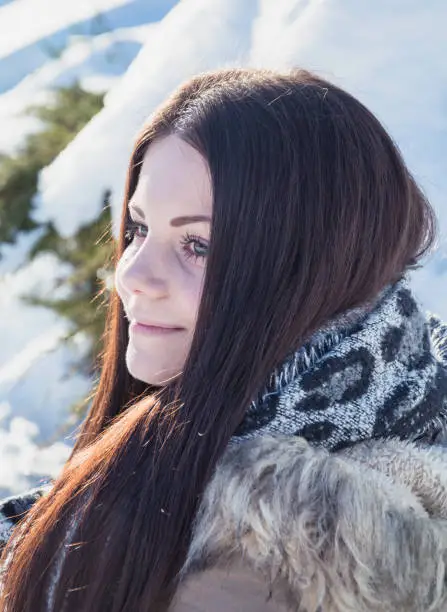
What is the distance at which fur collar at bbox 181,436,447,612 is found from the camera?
1068 mm

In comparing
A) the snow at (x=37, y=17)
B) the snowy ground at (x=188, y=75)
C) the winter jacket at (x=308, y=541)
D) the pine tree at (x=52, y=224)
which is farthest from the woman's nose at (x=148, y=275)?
the snow at (x=37, y=17)

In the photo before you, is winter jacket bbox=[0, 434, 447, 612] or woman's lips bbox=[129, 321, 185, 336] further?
woman's lips bbox=[129, 321, 185, 336]

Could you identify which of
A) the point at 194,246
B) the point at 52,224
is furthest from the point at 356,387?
the point at 52,224

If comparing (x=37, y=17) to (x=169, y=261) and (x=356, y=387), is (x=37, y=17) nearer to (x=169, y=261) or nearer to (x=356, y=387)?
(x=169, y=261)

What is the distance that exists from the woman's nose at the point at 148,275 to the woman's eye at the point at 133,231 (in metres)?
0.22

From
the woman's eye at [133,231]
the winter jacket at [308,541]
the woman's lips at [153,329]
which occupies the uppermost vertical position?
the woman's eye at [133,231]

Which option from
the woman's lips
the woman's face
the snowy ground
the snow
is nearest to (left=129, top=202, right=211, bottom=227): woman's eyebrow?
the woman's face

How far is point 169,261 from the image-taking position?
1373mm

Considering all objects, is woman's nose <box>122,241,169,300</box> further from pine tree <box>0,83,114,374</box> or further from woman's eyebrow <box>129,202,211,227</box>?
pine tree <box>0,83,114,374</box>

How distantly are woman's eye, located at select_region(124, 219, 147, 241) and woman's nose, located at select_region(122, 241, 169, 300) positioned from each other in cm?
22

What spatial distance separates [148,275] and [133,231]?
0.35 m

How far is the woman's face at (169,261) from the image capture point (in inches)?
52.9

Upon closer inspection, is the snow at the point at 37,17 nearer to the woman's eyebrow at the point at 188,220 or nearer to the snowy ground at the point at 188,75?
the snowy ground at the point at 188,75

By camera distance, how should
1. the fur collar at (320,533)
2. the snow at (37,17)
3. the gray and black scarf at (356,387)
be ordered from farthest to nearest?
1. the snow at (37,17)
2. the gray and black scarf at (356,387)
3. the fur collar at (320,533)
